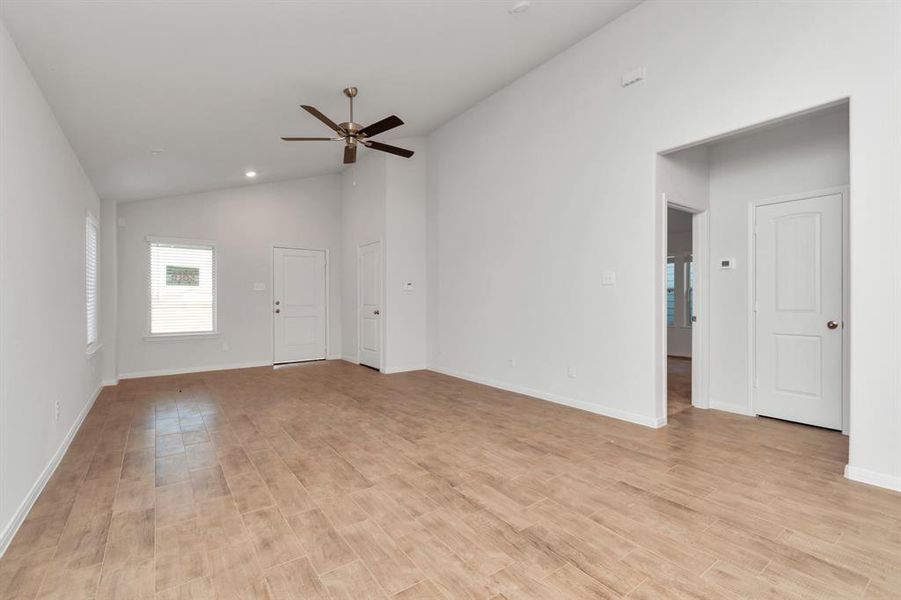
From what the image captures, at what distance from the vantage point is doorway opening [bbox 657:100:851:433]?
3.71 m

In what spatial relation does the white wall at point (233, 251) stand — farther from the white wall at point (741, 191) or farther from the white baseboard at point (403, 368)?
the white wall at point (741, 191)

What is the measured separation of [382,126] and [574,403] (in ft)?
11.2

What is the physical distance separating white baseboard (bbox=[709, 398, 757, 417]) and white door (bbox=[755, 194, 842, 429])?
5.0 inches

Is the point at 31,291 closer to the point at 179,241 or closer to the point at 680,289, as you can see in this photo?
the point at 179,241

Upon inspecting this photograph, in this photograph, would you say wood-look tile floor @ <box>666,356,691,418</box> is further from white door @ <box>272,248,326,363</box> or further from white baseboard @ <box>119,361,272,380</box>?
white baseboard @ <box>119,361,272,380</box>

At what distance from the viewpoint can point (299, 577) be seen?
183cm

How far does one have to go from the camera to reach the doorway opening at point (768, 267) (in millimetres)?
3707

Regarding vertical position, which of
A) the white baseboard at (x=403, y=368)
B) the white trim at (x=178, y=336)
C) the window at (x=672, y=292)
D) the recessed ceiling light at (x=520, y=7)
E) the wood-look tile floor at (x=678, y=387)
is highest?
the recessed ceiling light at (x=520, y=7)

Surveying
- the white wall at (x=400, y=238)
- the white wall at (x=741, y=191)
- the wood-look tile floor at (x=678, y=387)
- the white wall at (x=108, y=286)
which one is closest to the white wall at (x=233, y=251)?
the white wall at (x=108, y=286)

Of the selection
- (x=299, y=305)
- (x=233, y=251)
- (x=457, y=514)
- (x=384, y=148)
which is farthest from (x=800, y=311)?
(x=233, y=251)

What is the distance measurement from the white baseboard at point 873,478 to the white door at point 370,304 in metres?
5.51

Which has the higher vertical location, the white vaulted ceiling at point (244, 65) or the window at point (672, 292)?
the white vaulted ceiling at point (244, 65)

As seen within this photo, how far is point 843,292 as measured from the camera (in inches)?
144

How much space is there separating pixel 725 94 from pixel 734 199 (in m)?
1.32
